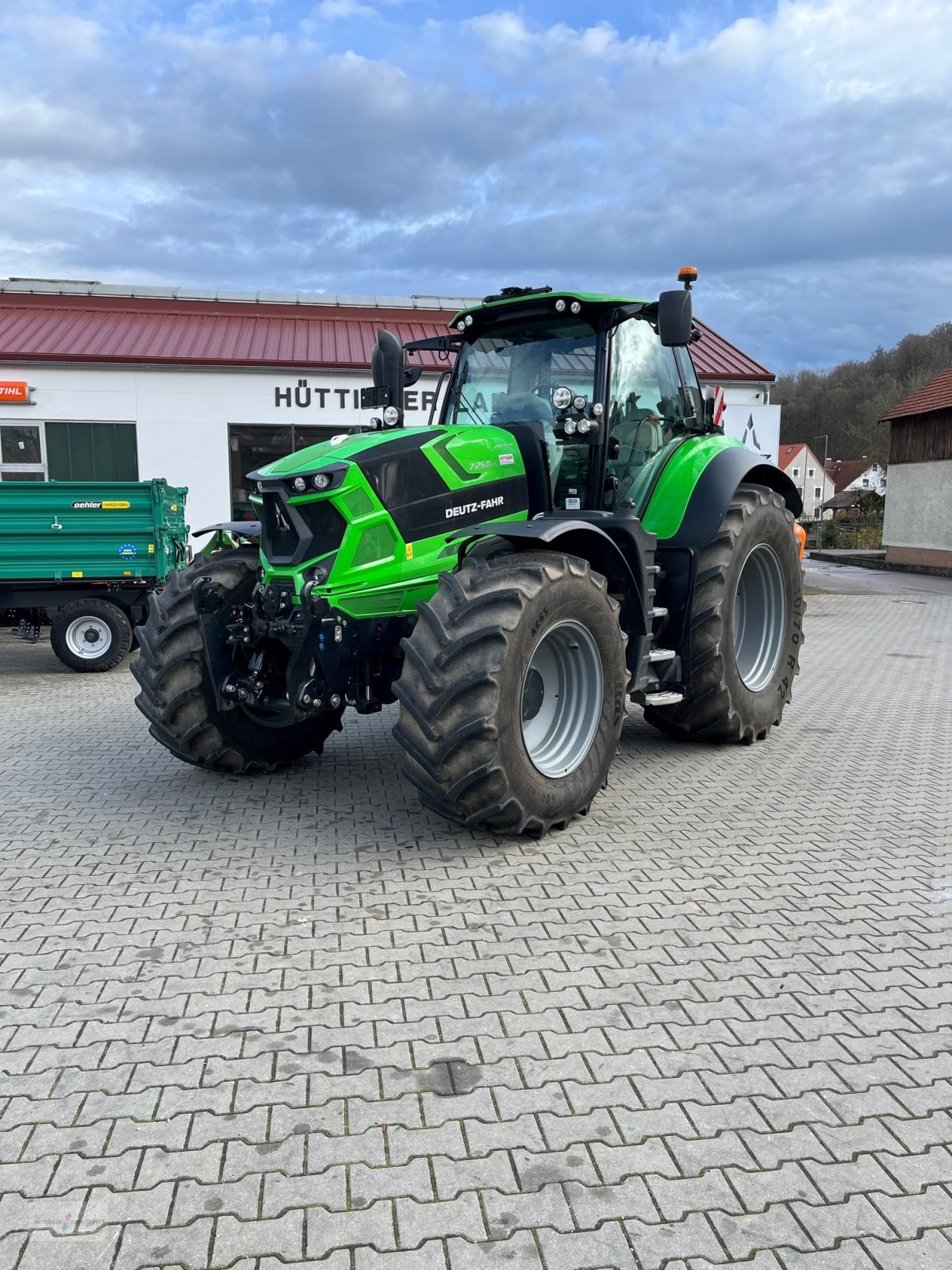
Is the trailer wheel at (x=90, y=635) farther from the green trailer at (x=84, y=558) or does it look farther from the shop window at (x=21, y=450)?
the shop window at (x=21, y=450)

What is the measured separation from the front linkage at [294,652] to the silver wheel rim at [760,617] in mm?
3033

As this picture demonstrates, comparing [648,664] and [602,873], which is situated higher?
[648,664]

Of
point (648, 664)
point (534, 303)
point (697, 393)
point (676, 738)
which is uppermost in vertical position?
point (534, 303)

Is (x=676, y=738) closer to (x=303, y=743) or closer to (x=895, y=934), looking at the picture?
(x=303, y=743)

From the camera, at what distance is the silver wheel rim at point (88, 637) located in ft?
34.3

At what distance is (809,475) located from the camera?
91.7 m

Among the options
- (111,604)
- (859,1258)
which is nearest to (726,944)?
(859,1258)

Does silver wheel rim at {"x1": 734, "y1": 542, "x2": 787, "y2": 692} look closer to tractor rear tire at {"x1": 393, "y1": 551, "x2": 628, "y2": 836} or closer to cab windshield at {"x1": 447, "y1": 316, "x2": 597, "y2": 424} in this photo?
cab windshield at {"x1": 447, "y1": 316, "x2": 597, "y2": 424}

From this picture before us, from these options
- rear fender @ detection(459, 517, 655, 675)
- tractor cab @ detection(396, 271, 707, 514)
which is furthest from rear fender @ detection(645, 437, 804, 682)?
rear fender @ detection(459, 517, 655, 675)

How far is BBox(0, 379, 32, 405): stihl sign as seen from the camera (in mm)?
14781

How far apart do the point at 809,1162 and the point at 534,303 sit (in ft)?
15.6

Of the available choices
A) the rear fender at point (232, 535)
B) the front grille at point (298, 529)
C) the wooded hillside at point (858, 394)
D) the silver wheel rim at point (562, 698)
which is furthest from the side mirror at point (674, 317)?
the wooded hillside at point (858, 394)

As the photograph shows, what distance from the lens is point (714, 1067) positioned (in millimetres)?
2947

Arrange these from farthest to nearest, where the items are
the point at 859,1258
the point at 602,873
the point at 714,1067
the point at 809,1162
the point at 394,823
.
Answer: the point at 394,823 → the point at 602,873 → the point at 714,1067 → the point at 809,1162 → the point at 859,1258
